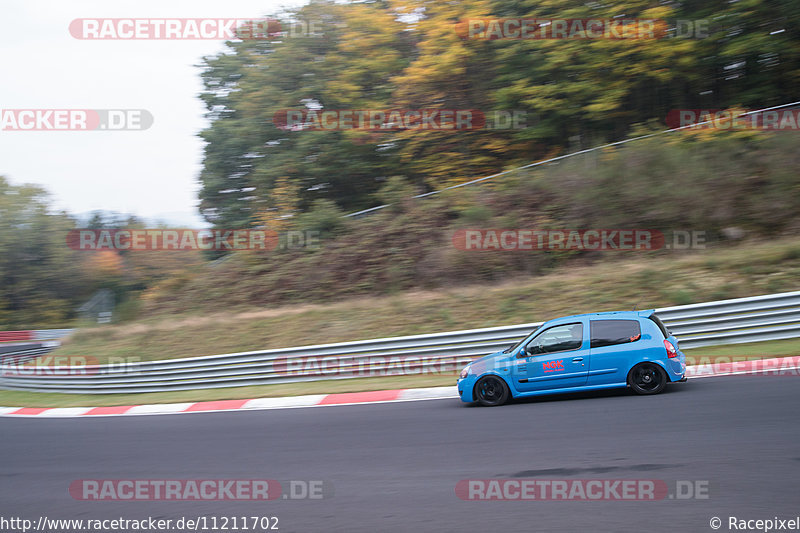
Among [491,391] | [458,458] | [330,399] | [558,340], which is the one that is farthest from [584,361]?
[330,399]

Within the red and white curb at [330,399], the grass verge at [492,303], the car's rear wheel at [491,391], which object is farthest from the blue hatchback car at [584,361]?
the grass verge at [492,303]

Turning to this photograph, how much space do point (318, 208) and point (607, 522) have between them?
2051cm

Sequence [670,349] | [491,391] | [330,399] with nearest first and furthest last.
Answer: [670,349], [491,391], [330,399]

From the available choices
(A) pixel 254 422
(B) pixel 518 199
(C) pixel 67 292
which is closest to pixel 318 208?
(B) pixel 518 199

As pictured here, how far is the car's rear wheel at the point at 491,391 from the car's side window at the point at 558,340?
698 mm

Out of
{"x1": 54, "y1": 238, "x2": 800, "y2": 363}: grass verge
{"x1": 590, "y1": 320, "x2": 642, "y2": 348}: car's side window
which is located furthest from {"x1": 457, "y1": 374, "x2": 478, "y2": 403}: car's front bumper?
{"x1": 54, "y1": 238, "x2": 800, "y2": 363}: grass verge

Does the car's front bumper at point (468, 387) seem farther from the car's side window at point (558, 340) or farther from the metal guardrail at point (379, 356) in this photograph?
the metal guardrail at point (379, 356)

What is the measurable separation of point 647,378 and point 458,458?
11.6 feet

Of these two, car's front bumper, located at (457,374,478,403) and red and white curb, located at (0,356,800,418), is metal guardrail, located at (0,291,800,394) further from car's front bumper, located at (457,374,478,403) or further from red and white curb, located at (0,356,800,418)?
car's front bumper, located at (457,374,478,403)

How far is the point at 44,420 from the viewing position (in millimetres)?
12836

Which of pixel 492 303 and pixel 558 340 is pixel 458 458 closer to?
pixel 558 340

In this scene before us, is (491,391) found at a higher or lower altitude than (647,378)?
lower

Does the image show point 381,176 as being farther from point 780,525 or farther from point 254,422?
point 780,525

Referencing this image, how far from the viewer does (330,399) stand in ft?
38.3
